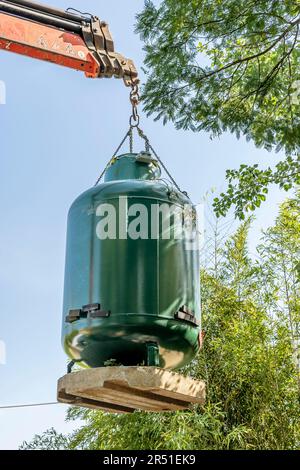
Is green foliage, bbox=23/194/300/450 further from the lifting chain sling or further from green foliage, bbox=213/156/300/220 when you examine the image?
the lifting chain sling

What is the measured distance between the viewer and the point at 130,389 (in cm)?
261

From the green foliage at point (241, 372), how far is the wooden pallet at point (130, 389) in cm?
358

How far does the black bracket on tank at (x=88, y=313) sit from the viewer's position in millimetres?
2643

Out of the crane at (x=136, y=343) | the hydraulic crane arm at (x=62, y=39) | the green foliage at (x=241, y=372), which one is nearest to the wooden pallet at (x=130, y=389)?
the crane at (x=136, y=343)

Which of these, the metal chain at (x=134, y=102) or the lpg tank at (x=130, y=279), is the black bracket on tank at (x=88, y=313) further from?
the metal chain at (x=134, y=102)

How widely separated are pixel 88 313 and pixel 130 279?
25 centimetres

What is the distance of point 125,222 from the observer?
2797 mm

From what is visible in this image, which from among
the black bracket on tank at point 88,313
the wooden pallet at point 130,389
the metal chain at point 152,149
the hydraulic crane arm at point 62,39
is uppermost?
the hydraulic crane arm at point 62,39

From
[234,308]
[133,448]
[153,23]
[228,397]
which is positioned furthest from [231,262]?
[153,23]

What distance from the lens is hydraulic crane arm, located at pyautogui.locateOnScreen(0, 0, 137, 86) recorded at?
379 centimetres

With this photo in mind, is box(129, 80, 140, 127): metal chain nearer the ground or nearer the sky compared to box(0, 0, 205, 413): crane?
nearer the sky

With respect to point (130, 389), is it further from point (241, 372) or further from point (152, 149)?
point (241, 372)

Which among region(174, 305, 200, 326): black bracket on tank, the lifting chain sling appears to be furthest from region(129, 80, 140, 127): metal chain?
region(174, 305, 200, 326): black bracket on tank

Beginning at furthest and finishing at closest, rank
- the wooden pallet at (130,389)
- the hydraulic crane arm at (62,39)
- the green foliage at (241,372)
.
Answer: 1. the green foliage at (241,372)
2. the hydraulic crane arm at (62,39)
3. the wooden pallet at (130,389)
